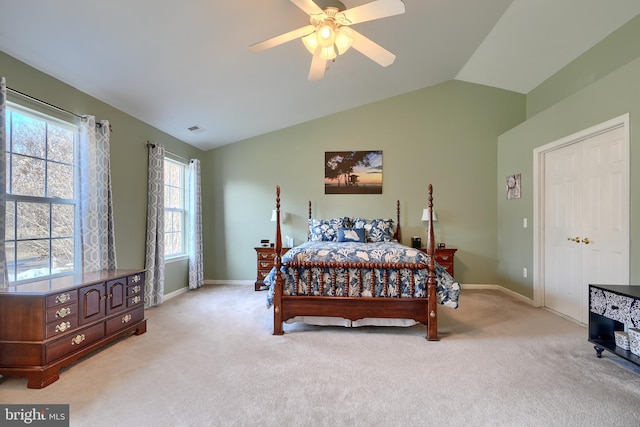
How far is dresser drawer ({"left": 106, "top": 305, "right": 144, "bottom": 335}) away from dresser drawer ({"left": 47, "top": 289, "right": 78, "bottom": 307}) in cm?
44

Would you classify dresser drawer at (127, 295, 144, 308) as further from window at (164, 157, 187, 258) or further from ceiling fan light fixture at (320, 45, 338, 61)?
ceiling fan light fixture at (320, 45, 338, 61)

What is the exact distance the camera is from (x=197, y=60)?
290cm

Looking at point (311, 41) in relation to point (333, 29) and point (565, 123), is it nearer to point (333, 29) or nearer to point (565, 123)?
point (333, 29)

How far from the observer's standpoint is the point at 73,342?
224 cm

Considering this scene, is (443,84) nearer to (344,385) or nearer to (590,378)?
(590,378)

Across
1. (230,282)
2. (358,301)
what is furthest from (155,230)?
(358,301)

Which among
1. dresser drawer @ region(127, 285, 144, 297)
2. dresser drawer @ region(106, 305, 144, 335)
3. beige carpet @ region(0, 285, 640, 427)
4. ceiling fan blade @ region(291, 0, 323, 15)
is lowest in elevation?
beige carpet @ region(0, 285, 640, 427)

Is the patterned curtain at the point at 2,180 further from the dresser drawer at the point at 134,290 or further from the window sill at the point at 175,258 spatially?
the window sill at the point at 175,258

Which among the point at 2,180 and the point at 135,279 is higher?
the point at 2,180

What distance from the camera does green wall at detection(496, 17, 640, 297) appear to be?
2639 millimetres

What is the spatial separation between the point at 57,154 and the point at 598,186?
17.5 feet

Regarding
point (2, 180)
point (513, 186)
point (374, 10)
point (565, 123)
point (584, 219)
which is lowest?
point (584, 219)

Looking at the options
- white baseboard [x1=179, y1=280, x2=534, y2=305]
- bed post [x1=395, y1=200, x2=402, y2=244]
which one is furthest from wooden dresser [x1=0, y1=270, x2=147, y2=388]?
bed post [x1=395, y1=200, x2=402, y2=244]

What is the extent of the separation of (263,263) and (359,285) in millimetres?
2275
